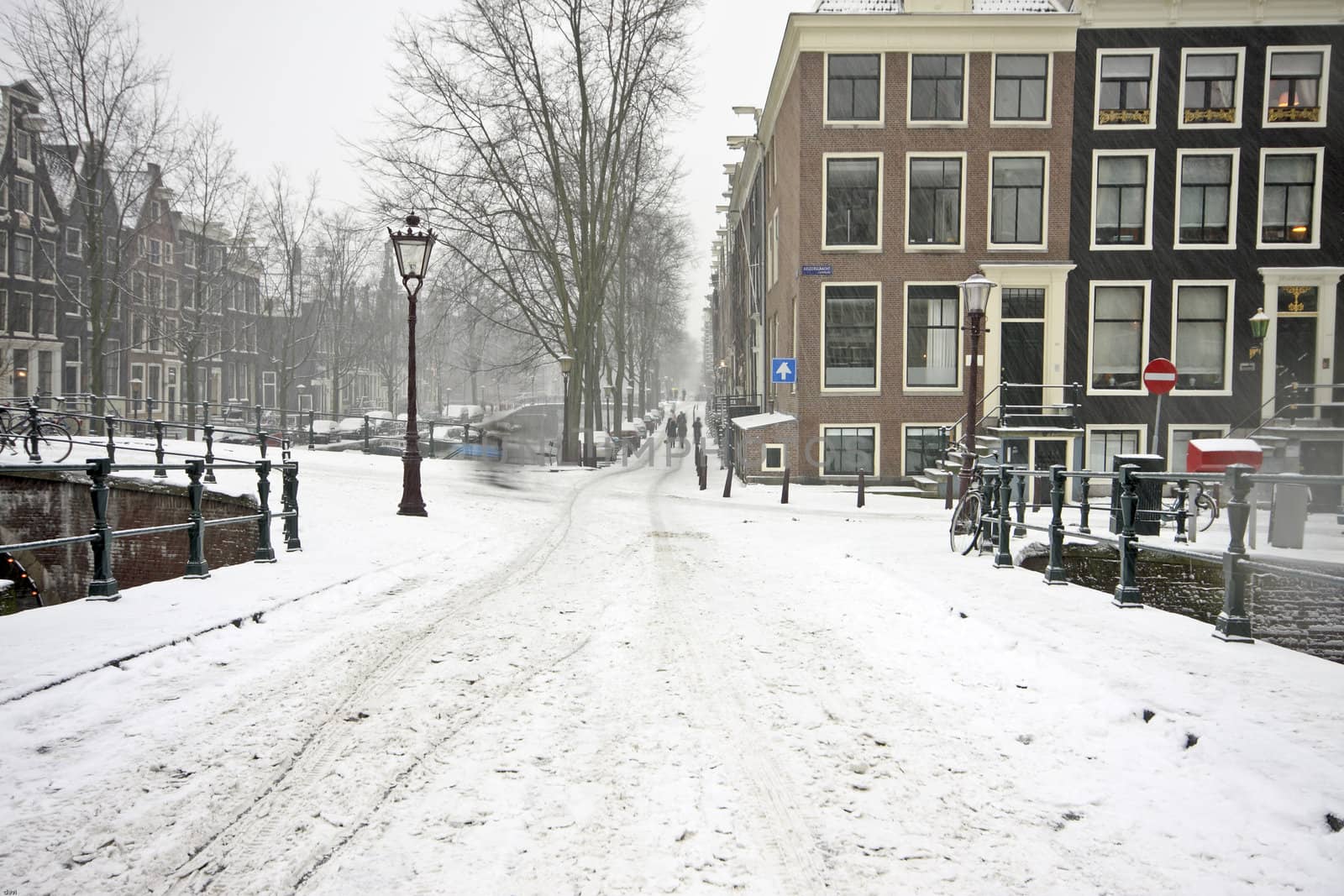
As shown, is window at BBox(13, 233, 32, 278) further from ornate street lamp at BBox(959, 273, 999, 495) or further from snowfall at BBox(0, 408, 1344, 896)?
ornate street lamp at BBox(959, 273, 999, 495)

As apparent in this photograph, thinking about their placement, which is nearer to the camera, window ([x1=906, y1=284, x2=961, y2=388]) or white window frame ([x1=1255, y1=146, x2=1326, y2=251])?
white window frame ([x1=1255, y1=146, x2=1326, y2=251])

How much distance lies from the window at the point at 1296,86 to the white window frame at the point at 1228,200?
1538mm

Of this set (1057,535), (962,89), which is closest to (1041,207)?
(962,89)

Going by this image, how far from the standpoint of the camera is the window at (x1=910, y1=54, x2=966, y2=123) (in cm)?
2480

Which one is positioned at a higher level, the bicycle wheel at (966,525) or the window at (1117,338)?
the window at (1117,338)

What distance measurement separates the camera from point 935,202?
25.1m

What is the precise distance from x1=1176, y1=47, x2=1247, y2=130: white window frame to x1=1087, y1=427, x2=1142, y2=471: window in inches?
365

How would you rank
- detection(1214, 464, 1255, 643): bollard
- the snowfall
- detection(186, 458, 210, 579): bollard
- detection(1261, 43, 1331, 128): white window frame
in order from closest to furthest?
the snowfall → detection(1214, 464, 1255, 643): bollard → detection(186, 458, 210, 579): bollard → detection(1261, 43, 1331, 128): white window frame

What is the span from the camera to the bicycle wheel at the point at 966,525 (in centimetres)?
1111

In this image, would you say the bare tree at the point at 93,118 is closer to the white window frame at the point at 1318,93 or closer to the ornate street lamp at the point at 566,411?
the ornate street lamp at the point at 566,411

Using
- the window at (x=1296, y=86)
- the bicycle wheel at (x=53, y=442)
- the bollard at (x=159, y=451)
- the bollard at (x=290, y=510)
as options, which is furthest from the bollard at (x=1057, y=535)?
the window at (x=1296, y=86)

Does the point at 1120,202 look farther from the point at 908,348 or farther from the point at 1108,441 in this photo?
the point at 908,348

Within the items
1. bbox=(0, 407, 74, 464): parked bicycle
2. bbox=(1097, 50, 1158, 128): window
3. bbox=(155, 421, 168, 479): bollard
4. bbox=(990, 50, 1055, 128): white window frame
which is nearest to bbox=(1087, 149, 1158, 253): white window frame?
bbox=(1097, 50, 1158, 128): window

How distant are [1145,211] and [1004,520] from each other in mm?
20052
